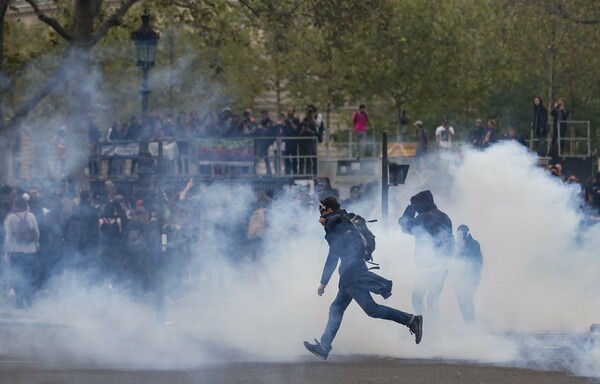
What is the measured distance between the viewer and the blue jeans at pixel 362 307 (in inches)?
496

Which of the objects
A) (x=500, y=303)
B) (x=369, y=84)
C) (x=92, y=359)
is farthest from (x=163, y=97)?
(x=92, y=359)

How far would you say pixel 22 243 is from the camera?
17.4m

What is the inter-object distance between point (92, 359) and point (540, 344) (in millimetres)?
4962

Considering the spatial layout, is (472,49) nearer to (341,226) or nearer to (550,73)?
(550,73)

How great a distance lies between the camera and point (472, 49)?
137 feet

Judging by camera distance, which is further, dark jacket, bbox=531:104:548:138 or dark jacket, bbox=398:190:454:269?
dark jacket, bbox=531:104:548:138

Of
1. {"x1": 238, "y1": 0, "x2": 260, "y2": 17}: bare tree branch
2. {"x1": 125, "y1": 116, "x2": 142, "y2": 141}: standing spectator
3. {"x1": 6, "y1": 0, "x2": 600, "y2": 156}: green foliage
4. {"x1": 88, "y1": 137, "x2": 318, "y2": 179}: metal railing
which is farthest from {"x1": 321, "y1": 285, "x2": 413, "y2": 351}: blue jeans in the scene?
{"x1": 6, "y1": 0, "x2": 600, "y2": 156}: green foliage

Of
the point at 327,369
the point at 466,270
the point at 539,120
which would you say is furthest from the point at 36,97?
the point at 327,369

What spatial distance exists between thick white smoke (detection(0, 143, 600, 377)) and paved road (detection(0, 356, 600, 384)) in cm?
156

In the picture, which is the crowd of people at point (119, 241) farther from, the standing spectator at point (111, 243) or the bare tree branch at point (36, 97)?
the bare tree branch at point (36, 97)

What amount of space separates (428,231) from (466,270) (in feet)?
4.11

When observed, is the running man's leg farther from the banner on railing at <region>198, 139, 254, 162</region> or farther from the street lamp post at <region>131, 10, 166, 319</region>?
the banner on railing at <region>198, 139, 254, 162</region>

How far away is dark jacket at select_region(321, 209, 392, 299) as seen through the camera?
41.8ft

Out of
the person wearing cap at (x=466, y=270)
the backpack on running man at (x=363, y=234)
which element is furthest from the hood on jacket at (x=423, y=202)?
the backpack on running man at (x=363, y=234)
